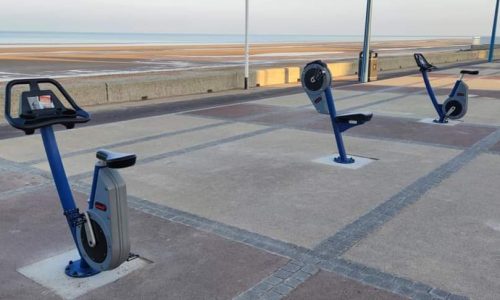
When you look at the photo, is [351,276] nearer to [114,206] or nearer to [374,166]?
[114,206]

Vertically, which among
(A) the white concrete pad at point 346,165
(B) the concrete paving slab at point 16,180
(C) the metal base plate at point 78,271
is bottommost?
(A) the white concrete pad at point 346,165

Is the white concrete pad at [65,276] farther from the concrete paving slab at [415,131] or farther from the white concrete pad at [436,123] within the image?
the white concrete pad at [436,123]

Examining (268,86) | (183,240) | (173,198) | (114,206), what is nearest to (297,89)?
(268,86)

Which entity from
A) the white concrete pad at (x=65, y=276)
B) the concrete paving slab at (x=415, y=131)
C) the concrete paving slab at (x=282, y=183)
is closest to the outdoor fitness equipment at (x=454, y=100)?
the concrete paving slab at (x=415, y=131)

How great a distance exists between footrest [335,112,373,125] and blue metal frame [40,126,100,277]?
155 inches

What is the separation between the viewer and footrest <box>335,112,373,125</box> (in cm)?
627

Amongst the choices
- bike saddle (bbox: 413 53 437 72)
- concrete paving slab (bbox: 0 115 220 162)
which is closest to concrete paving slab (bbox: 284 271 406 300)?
concrete paving slab (bbox: 0 115 220 162)

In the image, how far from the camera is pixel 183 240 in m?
4.34

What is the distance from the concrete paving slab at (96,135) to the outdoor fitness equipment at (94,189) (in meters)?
4.12

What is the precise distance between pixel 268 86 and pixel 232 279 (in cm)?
1466

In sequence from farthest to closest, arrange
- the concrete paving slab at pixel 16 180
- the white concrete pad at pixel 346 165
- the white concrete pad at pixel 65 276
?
the white concrete pad at pixel 346 165 < the concrete paving slab at pixel 16 180 < the white concrete pad at pixel 65 276

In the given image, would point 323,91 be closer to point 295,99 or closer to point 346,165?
point 346,165

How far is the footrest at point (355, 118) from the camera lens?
6.27m

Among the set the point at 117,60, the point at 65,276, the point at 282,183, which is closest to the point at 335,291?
the point at 65,276
